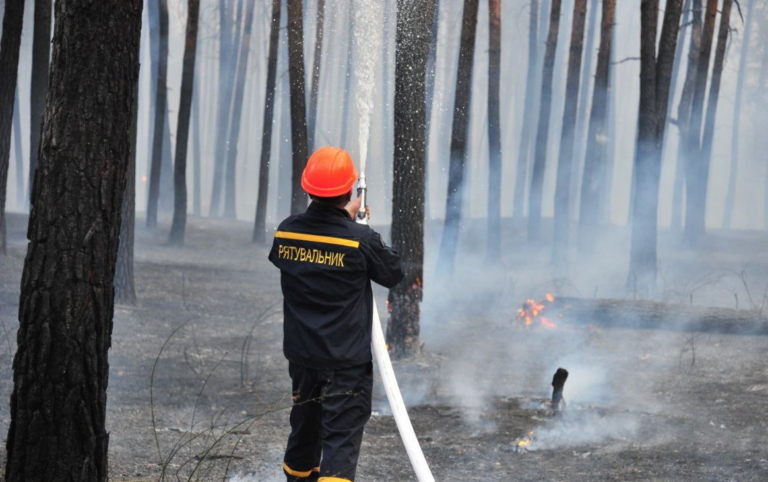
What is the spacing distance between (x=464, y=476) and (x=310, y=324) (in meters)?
2.09

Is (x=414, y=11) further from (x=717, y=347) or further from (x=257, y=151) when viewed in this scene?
(x=257, y=151)

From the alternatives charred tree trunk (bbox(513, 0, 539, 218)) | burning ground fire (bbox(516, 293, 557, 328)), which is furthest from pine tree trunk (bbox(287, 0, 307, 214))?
charred tree trunk (bbox(513, 0, 539, 218))

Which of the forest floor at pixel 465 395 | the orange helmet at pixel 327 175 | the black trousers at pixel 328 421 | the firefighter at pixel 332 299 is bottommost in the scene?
the forest floor at pixel 465 395

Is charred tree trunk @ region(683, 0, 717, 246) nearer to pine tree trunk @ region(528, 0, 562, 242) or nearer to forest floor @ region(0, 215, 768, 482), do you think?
pine tree trunk @ region(528, 0, 562, 242)

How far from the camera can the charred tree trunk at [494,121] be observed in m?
18.7

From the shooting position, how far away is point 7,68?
449 inches

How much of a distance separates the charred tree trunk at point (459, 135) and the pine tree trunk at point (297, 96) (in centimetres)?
326

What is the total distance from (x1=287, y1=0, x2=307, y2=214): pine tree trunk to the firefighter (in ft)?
40.9

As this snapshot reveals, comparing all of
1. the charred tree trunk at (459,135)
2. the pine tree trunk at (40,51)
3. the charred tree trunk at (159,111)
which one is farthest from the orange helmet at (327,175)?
the charred tree trunk at (159,111)

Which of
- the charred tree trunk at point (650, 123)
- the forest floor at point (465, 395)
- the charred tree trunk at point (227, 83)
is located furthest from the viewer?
the charred tree trunk at point (227, 83)

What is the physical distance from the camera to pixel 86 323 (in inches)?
131

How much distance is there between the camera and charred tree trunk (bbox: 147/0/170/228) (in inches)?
819

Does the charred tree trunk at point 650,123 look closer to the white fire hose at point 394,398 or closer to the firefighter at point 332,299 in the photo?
the white fire hose at point 394,398

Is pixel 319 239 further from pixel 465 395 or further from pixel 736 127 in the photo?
pixel 736 127
